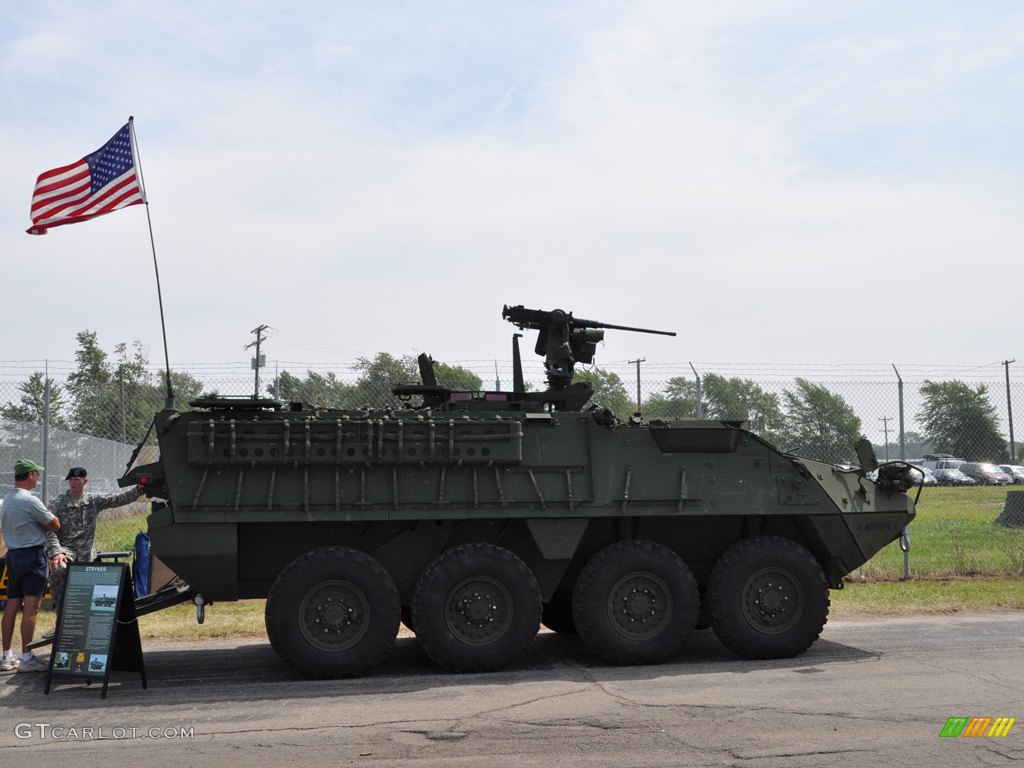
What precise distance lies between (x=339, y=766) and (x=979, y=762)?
3.52 metres

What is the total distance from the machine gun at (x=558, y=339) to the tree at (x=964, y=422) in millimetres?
8611

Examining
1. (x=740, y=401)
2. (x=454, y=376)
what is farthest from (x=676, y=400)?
(x=454, y=376)

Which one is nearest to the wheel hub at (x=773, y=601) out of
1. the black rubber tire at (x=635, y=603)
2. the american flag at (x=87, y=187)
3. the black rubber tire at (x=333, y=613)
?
the black rubber tire at (x=635, y=603)

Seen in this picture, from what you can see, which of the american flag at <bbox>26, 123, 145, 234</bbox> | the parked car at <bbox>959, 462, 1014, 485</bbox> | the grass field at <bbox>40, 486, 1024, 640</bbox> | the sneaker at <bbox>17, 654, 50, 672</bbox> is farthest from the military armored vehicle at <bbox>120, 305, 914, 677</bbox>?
the parked car at <bbox>959, 462, 1014, 485</bbox>

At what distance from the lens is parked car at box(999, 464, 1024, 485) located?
3844cm

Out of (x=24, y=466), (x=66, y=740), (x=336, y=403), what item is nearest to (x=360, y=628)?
(x=66, y=740)

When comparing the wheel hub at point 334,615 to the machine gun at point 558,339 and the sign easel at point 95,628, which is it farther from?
the machine gun at point 558,339

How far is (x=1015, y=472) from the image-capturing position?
39.2 meters

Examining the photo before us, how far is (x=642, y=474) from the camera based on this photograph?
9367mm

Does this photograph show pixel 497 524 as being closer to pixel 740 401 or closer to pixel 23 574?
pixel 23 574

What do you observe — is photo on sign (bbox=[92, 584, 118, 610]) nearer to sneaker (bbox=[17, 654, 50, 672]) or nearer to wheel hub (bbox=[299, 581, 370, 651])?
sneaker (bbox=[17, 654, 50, 672])

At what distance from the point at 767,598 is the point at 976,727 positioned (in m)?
2.69

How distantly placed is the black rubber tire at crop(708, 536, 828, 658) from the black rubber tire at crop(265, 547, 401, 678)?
2771 mm

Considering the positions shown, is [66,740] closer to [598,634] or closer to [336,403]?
[598,634]
